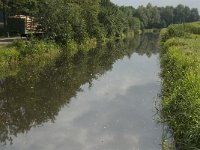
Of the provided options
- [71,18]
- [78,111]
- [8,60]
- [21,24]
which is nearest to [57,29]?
[21,24]

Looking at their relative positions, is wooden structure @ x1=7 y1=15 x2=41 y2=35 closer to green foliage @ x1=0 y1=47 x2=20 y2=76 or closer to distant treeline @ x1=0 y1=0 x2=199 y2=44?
distant treeline @ x1=0 y1=0 x2=199 y2=44

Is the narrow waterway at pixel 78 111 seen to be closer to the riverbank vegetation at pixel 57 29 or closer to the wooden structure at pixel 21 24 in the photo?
the riverbank vegetation at pixel 57 29

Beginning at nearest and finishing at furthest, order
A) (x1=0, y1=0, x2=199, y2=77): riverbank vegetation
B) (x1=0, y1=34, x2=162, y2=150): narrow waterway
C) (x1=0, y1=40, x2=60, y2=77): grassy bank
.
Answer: (x1=0, y1=34, x2=162, y2=150): narrow waterway → (x1=0, y1=40, x2=60, y2=77): grassy bank → (x1=0, y1=0, x2=199, y2=77): riverbank vegetation

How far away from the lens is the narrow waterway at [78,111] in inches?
531

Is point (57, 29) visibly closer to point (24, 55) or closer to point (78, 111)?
point (24, 55)

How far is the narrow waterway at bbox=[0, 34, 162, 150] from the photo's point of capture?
44.3 ft

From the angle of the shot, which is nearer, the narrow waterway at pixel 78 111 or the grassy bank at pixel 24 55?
the narrow waterway at pixel 78 111

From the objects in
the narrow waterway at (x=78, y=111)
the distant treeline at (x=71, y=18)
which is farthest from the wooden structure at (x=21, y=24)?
the narrow waterway at (x=78, y=111)

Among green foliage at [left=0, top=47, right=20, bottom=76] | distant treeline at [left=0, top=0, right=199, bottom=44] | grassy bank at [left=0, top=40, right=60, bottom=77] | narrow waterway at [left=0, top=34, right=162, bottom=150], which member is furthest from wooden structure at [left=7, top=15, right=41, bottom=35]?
narrow waterway at [left=0, top=34, right=162, bottom=150]

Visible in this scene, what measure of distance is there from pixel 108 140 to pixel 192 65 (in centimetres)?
647

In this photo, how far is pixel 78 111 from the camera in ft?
58.5

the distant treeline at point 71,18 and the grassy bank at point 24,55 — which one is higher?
the distant treeline at point 71,18

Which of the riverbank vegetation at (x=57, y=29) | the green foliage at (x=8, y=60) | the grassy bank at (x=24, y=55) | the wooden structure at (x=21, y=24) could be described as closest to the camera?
the green foliage at (x=8, y=60)

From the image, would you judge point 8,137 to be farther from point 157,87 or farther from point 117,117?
point 157,87
